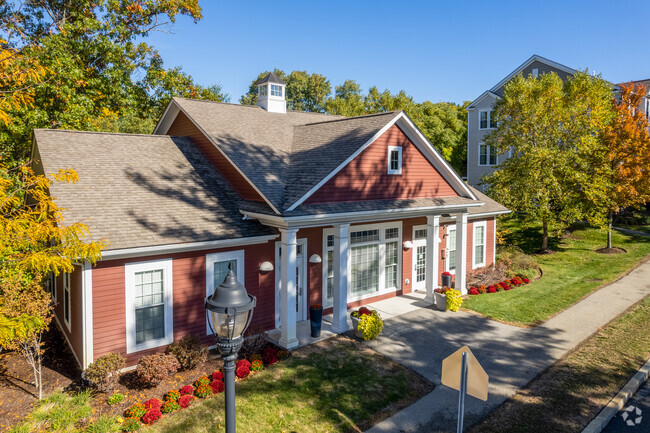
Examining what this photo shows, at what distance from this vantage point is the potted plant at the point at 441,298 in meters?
15.1

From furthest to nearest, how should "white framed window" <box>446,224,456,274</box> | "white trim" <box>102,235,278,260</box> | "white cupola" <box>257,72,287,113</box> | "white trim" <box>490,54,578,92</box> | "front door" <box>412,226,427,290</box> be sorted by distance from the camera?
"white trim" <box>490,54,578,92</box>
"white cupola" <box>257,72,287,113</box>
"white framed window" <box>446,224,456,274</box>
"front door" <box>412,226,427,290</box>
"white trim" <box>102,235,278,260</box>

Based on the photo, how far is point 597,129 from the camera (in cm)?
2341

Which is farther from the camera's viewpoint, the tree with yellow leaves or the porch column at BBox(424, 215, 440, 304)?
the porch column at BBox(424, 215, 440, 304)

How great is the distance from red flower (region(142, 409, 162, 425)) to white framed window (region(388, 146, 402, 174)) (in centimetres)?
994

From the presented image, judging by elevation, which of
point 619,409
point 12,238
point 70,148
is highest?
point 70,148

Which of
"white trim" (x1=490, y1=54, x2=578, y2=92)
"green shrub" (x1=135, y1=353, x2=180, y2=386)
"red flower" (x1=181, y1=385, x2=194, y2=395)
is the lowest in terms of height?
"red flower" (x1=181, y1=385, x2=194, y2=395)

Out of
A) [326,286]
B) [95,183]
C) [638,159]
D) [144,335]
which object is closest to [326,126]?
[326,286]

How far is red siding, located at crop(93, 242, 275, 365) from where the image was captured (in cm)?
1002

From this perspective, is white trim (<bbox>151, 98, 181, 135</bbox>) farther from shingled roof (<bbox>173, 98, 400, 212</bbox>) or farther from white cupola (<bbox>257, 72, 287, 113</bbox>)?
white cupola (<bbox>257, 72, 287, 113</bbox>)

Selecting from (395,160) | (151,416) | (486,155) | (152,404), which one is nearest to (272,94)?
(395,160)

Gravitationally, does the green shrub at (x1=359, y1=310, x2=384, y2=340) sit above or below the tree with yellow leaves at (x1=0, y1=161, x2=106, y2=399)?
below

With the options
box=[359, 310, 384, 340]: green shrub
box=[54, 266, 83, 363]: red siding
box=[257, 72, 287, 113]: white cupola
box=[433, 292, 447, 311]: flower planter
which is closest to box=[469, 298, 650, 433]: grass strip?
box=[359, 310, 384, 340]: green shrub

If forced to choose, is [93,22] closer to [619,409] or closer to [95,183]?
[95,183]

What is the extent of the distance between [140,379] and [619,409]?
10.6 meters
